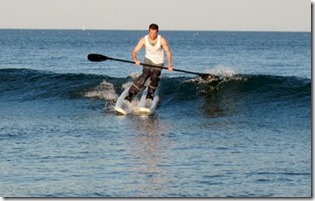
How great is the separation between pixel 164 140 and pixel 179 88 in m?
6.42

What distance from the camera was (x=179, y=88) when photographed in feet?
64.3

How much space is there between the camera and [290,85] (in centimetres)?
1908

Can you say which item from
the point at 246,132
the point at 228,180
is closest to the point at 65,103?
the point at 246,132

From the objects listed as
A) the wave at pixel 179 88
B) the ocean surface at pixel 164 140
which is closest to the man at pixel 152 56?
the ocean surface at pixel 164 140

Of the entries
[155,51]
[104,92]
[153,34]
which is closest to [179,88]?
[104,92]

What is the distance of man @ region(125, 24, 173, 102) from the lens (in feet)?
50.0

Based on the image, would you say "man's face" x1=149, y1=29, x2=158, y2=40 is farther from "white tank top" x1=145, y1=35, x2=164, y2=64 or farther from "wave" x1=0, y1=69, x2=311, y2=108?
"wave" x1=0, y1=69, x2=311, y2=108

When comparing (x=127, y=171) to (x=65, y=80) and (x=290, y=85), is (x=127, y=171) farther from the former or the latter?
(x=65, y=80)

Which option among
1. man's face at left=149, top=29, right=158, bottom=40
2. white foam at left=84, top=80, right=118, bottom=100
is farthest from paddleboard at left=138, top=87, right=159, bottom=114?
white foam at left=84, top=80, right=118, bottom=100

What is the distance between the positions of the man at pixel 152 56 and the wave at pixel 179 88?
2.08 m

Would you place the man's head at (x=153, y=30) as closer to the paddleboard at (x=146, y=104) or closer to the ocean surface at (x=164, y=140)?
the ocean surface at (x=164, y=140)

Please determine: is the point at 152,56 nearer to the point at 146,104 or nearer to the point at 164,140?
the point at 146,104

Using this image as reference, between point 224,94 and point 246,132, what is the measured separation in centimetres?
463

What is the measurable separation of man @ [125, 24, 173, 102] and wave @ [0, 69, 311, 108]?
2083 millimetres
